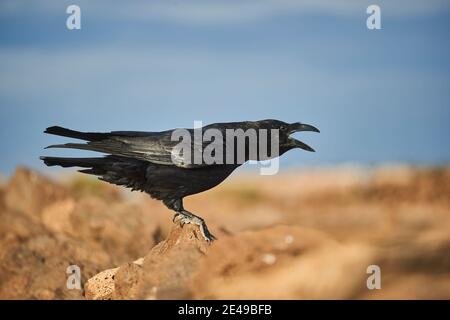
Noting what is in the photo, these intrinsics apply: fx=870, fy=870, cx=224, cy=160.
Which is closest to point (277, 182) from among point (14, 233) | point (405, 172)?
point (405, 172)

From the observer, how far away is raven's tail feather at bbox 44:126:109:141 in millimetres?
10867

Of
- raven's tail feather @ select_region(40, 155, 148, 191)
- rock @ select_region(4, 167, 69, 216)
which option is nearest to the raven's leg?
raven's tail feather @ select_region(40, 155, 148, 191)

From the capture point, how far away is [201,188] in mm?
10562

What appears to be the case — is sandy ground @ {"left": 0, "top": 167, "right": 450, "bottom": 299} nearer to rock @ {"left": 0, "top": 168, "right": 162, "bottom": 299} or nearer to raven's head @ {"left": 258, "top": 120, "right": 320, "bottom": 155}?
rock @ {"left": 0, "top": 168, "right": 162, "bottom": 299}

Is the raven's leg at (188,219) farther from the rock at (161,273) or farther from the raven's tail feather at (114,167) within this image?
the raven's tail feather at (114,167)

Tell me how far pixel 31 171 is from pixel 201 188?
1057 centimetres

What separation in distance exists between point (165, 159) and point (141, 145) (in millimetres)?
368

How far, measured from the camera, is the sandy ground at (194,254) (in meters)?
7.22

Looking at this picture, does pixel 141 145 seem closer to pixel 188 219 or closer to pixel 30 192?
pixel 188 219

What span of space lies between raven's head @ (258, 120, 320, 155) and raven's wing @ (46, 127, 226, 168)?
2.30 ft

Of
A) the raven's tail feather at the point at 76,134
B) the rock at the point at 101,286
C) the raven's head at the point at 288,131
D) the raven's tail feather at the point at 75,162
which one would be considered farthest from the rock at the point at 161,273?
the raven's tail feather at the point at 76,134

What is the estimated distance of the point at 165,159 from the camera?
10.6m

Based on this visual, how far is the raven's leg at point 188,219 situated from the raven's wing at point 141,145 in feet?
1.68

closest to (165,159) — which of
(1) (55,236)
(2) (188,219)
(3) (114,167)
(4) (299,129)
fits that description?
(3) (114,167)
